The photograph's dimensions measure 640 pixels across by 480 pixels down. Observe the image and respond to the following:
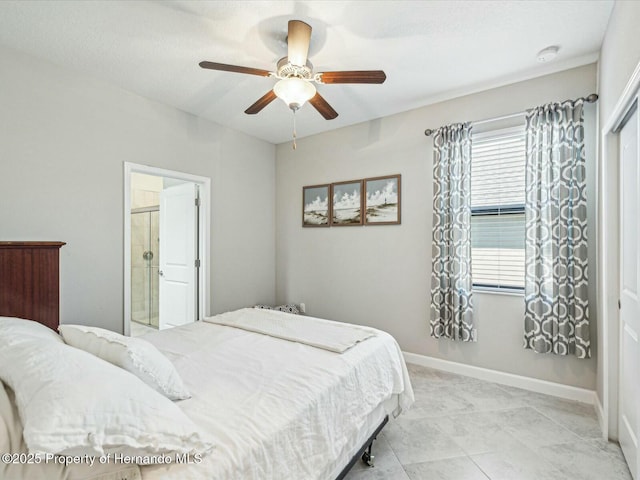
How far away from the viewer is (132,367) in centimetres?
116

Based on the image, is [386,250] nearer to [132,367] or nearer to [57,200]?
[132,367]

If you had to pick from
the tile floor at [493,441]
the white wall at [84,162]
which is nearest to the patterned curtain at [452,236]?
the tile floor at [493,441]

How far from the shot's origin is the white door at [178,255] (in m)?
3.64

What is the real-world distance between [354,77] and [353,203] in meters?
1.90

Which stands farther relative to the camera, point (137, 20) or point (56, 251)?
point (56, 251)

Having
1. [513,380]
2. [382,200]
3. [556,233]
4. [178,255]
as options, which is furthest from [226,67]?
[513,380]

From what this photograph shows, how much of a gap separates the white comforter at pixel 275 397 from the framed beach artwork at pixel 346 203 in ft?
6.31

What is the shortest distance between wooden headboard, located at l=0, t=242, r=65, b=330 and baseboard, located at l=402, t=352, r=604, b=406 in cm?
316

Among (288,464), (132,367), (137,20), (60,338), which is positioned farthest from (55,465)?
(137,20)

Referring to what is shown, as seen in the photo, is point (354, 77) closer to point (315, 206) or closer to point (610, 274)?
point (610, 274)

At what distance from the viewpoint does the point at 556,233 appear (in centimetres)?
249

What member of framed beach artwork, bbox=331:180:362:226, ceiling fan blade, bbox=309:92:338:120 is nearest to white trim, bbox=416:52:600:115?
framed beach artwork, bbox=331:180:362:226

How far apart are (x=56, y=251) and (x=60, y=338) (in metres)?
1.17

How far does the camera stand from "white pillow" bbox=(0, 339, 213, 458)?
75cm
